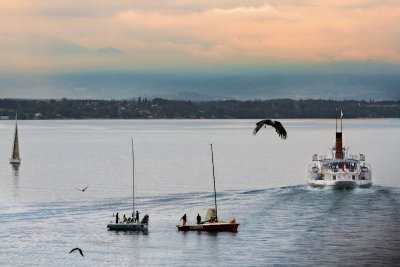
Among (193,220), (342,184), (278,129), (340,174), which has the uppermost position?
(278,129)

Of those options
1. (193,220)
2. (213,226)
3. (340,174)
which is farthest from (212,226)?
(340,174)

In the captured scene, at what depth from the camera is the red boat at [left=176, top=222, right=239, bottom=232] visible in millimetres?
75812

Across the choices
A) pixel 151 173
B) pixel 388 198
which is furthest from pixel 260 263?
pixel 151 173

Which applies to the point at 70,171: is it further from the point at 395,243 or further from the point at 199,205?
the point at 395,243

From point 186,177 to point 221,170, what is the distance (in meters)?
19.0

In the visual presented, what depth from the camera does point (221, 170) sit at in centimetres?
15312

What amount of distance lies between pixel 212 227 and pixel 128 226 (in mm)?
8350

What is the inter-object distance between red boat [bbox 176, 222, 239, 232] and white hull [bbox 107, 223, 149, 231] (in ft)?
11.6

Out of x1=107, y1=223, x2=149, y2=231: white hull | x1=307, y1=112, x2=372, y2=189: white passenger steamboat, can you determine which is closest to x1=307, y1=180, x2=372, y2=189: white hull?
x1=307, y1=112, x2=372, y2=189: white passenger steamboat

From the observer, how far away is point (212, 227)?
250ft

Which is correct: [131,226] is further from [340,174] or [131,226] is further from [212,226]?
[340,174]

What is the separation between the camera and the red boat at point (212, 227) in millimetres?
75812

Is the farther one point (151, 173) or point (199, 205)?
point (151, 173)

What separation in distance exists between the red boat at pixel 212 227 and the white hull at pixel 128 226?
3.55m
